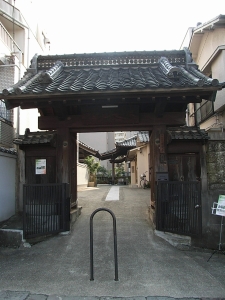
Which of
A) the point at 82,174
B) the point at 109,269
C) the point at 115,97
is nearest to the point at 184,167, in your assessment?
the point at 115,97

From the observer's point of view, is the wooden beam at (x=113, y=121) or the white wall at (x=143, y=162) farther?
the white wall at (x=143, y=162)

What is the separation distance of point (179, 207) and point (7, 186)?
5083mm

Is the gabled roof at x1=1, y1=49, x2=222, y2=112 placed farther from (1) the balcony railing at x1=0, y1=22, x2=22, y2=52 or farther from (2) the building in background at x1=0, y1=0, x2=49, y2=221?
(1) the balcony railing at x1=0, y1=22, x2=22, y2=52

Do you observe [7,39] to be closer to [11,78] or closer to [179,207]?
[11,78]

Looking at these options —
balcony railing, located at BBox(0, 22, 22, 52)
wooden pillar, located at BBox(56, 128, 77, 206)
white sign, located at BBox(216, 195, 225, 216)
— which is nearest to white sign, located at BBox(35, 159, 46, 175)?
wooden pillar, located at BBox(56, 128, 77, 206)

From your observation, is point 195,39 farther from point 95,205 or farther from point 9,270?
point 9,270

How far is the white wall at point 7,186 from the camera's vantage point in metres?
7.37

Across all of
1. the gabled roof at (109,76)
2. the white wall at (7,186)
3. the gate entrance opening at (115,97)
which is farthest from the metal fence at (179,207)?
the white wall at (7,186)

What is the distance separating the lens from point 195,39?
37.7 ft

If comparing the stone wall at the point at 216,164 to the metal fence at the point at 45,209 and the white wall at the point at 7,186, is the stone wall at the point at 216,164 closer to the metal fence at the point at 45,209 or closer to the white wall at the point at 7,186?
the metal fence at the point at 45,209

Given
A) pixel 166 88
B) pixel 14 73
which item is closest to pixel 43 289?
pixel 166 88

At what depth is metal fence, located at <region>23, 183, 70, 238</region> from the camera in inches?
248

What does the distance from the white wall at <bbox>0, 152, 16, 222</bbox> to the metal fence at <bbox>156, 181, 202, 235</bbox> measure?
175 inches

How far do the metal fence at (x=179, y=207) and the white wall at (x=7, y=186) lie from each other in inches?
175
